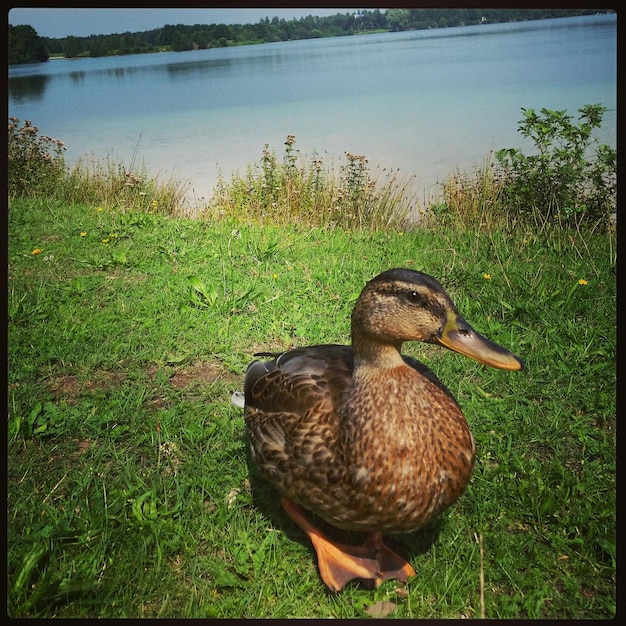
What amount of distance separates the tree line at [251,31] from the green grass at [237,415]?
0.94m

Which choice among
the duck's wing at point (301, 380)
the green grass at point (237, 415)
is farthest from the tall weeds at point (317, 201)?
the duck's wing at point (301, 380)

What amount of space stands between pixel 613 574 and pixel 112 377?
206cm

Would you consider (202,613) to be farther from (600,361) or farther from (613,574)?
(600,361)

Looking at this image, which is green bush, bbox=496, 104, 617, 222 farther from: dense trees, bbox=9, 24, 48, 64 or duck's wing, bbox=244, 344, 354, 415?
dense trees, bbox=9, 24, 48, 64

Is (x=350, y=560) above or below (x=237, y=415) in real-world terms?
below

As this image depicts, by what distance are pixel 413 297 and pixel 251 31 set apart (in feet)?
4.19

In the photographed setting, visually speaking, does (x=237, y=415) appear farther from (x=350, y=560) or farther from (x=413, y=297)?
(x=413, y=297)

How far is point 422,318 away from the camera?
168cm

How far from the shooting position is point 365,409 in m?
1.78

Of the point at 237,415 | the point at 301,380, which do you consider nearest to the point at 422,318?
the point at 301,380

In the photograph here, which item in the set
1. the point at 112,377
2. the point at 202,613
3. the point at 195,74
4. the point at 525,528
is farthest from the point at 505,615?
the point at 195,74

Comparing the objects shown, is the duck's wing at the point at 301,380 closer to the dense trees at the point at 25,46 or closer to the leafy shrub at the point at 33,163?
the dense trees at the point at 25,46

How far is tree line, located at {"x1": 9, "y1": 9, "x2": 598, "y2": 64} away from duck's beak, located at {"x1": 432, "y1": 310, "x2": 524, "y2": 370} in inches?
42.0

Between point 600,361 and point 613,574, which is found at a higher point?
point 600,361
